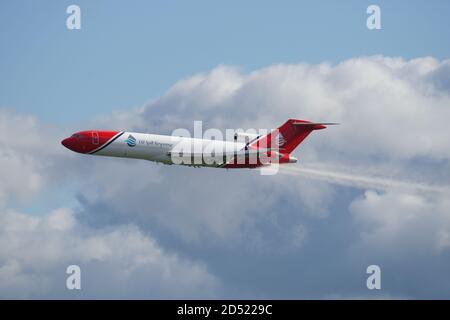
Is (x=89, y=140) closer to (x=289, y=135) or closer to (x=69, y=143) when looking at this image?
(x=69, y=143)

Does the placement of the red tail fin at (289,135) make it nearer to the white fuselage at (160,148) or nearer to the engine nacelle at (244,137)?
the engine nacelle at (244,137)

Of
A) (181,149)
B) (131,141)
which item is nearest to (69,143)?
(131,141)

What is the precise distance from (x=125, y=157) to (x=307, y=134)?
21488mm

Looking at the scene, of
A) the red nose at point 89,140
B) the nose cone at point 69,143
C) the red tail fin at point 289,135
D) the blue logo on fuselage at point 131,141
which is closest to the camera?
the blue logo on fuselage at point 131,141

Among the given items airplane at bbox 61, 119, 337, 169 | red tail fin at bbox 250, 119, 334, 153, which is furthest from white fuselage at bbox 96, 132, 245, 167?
red tail fin at bbox 250, 119, 334, 153

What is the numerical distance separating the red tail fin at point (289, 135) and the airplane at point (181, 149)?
2.45ft

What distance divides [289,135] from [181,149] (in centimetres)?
1357

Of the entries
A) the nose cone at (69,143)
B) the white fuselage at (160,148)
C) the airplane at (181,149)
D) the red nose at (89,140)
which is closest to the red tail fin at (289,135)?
the airplane at (181,149)

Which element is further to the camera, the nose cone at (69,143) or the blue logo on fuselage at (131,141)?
the nose cone at (69,143)

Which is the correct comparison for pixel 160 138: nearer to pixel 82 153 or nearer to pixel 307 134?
pixel 82 153

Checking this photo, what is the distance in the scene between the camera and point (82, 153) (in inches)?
3932

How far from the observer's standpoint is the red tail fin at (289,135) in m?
102

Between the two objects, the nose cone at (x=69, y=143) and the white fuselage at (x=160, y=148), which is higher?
the nose cone at (x=69, y=143)
